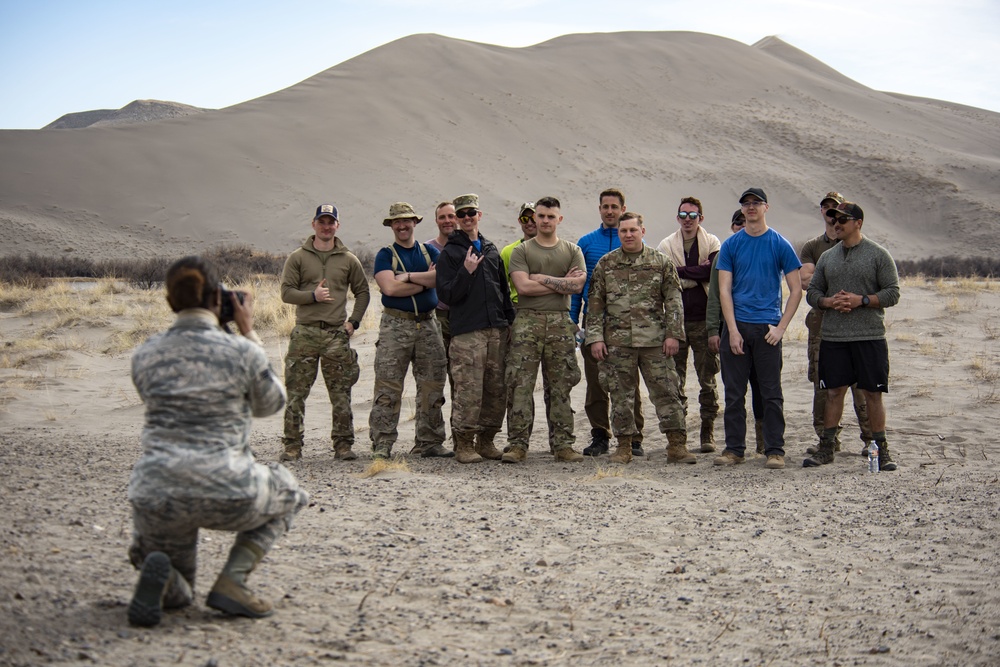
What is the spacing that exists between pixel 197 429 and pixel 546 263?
4.85m

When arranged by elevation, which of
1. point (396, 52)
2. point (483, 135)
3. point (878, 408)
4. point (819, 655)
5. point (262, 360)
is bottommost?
point (819, 655)

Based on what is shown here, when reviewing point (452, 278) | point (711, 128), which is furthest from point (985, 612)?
point (711, 128)

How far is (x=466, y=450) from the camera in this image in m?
8.37

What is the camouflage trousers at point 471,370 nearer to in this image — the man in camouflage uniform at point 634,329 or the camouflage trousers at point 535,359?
the camouflage trousers at point 535,359

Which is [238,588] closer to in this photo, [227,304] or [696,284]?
[227,304]

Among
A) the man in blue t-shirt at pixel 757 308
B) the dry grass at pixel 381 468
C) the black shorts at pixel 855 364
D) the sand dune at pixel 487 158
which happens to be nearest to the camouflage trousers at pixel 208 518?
the dry grass at pixel 381 468

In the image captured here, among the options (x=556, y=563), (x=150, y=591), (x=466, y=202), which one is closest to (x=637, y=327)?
(x=466, y=202)

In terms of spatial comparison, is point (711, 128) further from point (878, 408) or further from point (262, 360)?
point (262, 360)

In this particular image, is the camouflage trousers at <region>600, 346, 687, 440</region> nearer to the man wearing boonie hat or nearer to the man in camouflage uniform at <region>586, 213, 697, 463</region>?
the man in camouflage uniform at <region>586, 213, 697, 463</region>

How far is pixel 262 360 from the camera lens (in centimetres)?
398

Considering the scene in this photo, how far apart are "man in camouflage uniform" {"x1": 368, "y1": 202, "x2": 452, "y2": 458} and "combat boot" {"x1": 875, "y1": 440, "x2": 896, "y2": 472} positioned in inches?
141

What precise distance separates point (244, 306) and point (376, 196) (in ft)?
161

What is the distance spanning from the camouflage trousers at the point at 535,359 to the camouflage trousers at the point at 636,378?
1.04 feet

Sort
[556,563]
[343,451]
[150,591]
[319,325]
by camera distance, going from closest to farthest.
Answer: [150,591] → [556,563] → [319,325] → [343,451]
